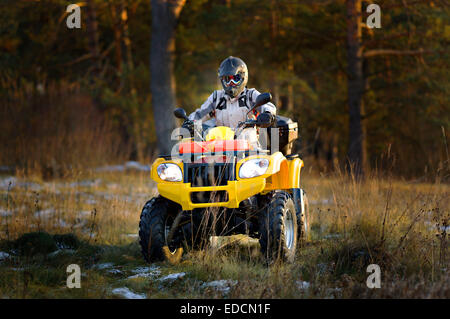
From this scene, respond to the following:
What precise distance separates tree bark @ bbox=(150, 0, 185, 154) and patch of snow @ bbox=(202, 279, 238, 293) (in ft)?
29.2

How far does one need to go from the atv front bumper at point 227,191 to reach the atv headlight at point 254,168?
0.06 m

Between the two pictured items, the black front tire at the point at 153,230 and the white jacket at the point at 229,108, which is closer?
the black front tire at the point at 153,230

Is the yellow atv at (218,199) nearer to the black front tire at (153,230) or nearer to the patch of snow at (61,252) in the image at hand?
the black front tire at (153,230)

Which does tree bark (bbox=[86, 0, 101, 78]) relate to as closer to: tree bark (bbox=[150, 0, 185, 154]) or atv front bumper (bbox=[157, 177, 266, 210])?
tree bark (bbox=[150, 0, 185, 154])

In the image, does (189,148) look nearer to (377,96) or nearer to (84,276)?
(84,276)

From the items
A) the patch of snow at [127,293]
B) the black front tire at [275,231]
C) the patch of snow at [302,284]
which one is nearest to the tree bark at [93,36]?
the black front tire at [275,231]

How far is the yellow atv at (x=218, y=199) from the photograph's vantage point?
6.05 m

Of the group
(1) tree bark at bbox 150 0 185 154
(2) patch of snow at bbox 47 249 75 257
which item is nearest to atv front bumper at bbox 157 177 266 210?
(2) patch of snow at bbox 47 249 75 257

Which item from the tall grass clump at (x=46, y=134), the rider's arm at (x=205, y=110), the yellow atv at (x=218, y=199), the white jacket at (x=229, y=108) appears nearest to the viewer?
the yellow atv at (x=218, y=199)

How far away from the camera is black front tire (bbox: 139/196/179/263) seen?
6.32 m

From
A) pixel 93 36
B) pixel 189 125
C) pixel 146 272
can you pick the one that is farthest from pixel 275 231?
pixel 93 36

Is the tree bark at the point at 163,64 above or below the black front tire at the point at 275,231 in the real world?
above

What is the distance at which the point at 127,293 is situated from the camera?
17.8 feet

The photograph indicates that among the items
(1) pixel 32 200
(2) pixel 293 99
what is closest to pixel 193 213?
(1) pixel 32 200
